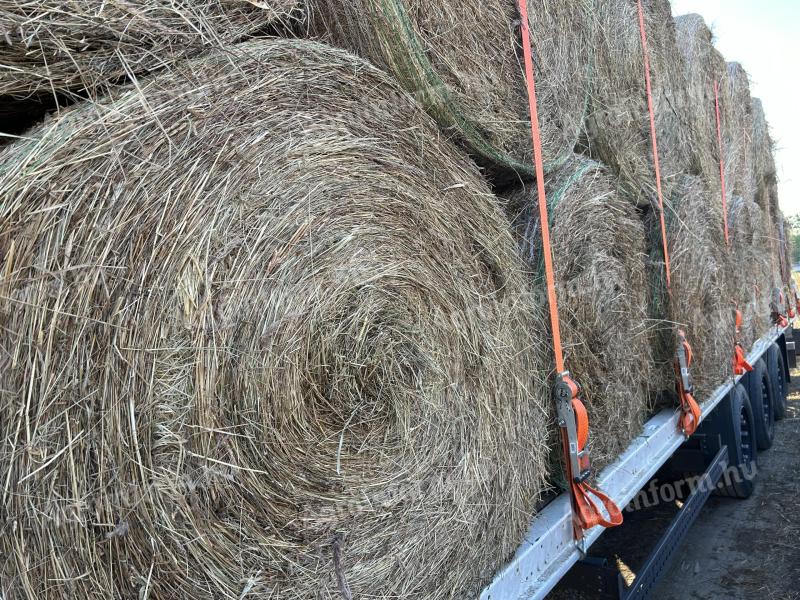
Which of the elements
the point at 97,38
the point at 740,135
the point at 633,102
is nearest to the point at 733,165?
the point at 740,135

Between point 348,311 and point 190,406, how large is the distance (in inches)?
17.4

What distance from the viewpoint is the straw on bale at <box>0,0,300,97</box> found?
93cm

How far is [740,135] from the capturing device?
5.87 metres

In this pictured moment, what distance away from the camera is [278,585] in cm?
121

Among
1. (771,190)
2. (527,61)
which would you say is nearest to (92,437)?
(527,61)

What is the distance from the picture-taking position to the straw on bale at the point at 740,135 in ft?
17.7

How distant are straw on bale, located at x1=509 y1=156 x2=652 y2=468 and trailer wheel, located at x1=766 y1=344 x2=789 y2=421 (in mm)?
4487

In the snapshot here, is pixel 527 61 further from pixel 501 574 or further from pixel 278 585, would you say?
pixel 278 585

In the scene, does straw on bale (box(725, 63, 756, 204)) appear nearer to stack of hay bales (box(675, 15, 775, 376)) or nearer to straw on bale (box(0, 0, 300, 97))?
stack of hay bales (box(675, 15, 775, 376))

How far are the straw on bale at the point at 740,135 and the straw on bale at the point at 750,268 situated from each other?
0.16 m

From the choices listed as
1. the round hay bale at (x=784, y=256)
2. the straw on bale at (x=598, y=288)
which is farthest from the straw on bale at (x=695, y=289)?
the round hay bale at (x=784, y=256)

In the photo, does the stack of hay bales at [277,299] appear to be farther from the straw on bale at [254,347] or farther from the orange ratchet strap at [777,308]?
the orange ratchet strap at [777,308]

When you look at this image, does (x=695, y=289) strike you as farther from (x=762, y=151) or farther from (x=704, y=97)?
(x=762, y=151)

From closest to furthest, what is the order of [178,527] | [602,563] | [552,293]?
[178,527]
[552,293]
[602,563]
